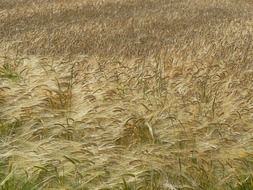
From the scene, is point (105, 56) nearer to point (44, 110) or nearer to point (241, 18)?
point (44, 110)

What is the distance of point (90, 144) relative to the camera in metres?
3.01

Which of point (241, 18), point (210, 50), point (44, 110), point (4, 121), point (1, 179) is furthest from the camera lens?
point (241, 18)

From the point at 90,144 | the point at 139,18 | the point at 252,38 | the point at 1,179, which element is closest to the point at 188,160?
the point at 90,144

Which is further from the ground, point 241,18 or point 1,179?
point 241,18

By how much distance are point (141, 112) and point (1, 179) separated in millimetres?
1132

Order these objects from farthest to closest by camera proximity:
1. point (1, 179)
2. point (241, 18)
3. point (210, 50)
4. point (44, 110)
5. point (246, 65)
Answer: point (241, 18), point (210, 50), point (246, 65), point (44, 110), point (1, 179)

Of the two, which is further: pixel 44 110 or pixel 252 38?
pixel 252 38

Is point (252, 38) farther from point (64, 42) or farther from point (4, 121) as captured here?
point (4, 121)

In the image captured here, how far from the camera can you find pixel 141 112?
353 cm

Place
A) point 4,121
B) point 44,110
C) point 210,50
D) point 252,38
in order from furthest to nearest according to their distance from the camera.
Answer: point 252,38, point 210,50, point 44,110, point 4,121

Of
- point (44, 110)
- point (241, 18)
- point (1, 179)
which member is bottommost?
point (1, 179)

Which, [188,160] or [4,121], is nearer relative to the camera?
[188,160]

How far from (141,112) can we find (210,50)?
11.7ft

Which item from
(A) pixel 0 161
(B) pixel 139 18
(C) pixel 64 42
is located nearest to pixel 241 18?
(B) pixel 139 18
